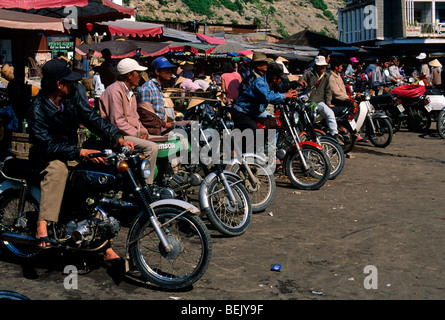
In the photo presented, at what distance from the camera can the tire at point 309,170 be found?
26.2 ft

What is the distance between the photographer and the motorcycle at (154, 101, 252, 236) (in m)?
5.77

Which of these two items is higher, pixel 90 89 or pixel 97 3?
pixel 97 3

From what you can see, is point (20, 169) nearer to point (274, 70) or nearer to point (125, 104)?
point (125, 104)

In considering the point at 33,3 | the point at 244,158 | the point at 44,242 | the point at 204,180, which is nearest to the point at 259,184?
the point at 244,158

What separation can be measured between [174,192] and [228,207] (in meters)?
0.76

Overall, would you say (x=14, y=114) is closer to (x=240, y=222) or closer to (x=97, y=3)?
(x=97, y=3)

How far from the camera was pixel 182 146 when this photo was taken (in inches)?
258

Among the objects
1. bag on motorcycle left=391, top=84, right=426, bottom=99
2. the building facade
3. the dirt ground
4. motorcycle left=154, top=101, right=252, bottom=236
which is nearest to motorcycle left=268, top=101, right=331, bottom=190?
the dirt ground

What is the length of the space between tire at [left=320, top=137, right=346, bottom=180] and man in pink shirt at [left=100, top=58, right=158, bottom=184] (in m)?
3.53

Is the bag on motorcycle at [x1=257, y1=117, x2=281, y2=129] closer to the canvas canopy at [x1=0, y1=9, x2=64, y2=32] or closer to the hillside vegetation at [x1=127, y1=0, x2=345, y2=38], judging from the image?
the canvas canopy at [x1=0, y1=9, x2=64, y2=32]

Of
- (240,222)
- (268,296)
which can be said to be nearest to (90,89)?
(240,222)

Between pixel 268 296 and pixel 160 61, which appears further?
pixel 160 61

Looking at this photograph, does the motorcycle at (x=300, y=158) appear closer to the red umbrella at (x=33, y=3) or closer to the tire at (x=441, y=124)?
the red umbrella at (x=33, y=3)
